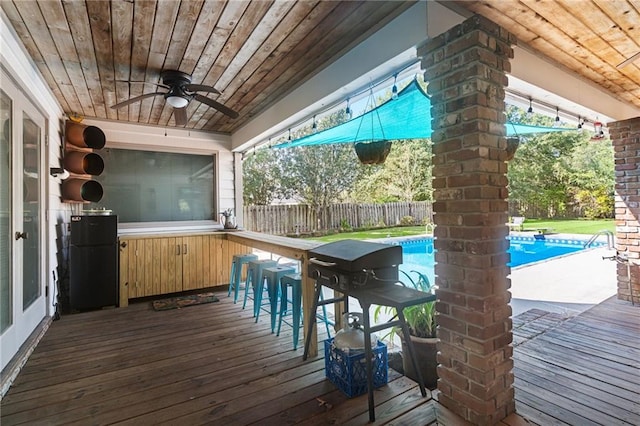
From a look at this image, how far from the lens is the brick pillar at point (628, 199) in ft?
12.2

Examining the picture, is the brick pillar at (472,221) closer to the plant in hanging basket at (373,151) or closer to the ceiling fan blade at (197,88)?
the plant in hanging basket at (373,151)

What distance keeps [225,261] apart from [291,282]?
2420 mm

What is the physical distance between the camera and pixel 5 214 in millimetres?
2418

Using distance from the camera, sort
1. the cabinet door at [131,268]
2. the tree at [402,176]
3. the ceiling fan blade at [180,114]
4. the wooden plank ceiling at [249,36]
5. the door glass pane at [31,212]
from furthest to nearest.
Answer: the tree at [402,176], the cabinet door at [131,268], the ceiling fan blade at [180,114], the door glass pane at [31,212], the wooden plank ceiling at [249,36]

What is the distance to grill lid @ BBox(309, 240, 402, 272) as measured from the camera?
2.05m

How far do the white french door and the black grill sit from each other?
7.51 ft

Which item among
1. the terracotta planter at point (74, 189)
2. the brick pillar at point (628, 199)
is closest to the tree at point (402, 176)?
the brick pillar at point (628, 199)

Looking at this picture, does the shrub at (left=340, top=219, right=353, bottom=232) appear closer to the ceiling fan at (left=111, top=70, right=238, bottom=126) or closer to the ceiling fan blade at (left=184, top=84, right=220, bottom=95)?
the ceiling fan at (left=111, top=70, right=238, bottom=126)

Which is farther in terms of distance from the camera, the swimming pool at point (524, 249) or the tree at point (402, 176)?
the tree at point (402, 176)

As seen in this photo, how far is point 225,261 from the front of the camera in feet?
16.7

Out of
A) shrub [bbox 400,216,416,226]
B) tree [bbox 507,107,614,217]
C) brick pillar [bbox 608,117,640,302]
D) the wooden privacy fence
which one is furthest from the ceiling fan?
tree [bbox 507,107,614,217]

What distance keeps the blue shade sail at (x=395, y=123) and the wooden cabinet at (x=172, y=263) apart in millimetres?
2098

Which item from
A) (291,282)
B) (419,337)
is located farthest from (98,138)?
(419,337)

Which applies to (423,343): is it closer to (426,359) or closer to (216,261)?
(426,359)
